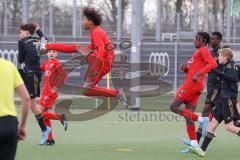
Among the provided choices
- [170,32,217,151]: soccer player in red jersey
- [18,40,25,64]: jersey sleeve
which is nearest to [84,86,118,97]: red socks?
[18,40,25,64]: jersey sleeve

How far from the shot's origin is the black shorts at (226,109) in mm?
12367

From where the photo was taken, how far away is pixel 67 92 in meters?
27.2

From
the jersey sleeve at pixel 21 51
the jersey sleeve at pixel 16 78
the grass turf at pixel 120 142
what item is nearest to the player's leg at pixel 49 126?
the grass turf at pixel 120 142

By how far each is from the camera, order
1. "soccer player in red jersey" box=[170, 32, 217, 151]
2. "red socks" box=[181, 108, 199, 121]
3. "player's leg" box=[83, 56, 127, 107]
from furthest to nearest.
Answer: "player's leg" box=[83, 56, 127, 107] < "red socks" box=[181, 108, 199, 121] < "soccer player in red jersey" box=[170, 32, 217, 151]

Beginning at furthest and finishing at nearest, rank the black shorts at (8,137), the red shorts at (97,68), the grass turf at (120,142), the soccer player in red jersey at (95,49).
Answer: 1. the red shorts at (97,68)
2. the soccer player in red jersey at (95,49)
3. the grass turf at (120,142)
4. the black shorts at (8,137)

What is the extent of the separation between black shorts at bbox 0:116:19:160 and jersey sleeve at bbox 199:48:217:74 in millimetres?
5455

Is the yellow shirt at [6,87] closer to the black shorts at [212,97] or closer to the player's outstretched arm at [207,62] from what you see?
the player's outstretched arm at [207,62]

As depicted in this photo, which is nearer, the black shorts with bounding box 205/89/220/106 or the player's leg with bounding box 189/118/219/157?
the player's leg with bounding box 189/118/219/157

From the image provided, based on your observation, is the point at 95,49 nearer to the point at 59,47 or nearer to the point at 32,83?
the point at 59,47

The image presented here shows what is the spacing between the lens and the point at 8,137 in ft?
23.5

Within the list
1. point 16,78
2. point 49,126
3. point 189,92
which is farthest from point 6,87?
point 49,126

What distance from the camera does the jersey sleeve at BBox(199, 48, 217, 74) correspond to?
39.9 ft

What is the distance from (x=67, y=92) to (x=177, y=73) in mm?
4230

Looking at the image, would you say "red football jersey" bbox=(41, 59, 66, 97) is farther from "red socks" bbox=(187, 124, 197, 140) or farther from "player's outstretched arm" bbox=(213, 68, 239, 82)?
"player's outstretched arm" bbox=(213, 68, 239, 82)
